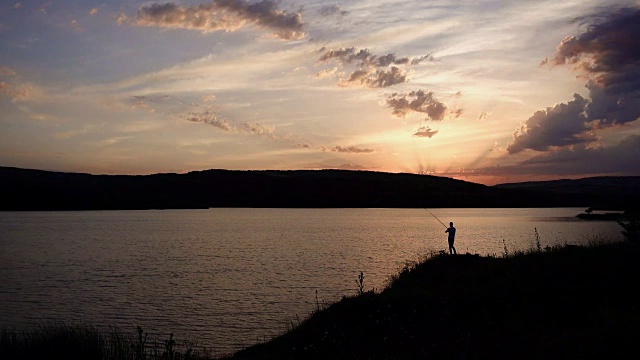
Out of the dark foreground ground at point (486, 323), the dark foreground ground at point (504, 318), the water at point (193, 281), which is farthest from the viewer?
the water at point (193, 281)

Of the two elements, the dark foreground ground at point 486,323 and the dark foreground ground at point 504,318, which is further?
the dark foreground ground at point 486,323

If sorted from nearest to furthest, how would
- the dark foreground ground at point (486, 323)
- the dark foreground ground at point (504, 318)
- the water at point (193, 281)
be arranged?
the dark foreground ground at point (504, 318), the dark foreground ground at point (486, 323), the water at point (193, 281)

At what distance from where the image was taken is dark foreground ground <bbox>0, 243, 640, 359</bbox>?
12.6 meters

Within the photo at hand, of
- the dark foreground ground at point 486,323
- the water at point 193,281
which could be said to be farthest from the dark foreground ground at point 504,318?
the water at point 193,281

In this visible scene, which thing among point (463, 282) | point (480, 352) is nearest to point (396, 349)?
point (480, 352)

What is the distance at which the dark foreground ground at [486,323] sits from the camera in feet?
41.4

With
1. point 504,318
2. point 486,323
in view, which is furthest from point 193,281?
point 504,318

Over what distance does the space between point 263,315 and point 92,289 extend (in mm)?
15477

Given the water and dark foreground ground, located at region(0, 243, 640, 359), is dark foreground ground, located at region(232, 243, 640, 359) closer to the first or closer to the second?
dark foreground ground, located at region(0, 243, 640, 359)

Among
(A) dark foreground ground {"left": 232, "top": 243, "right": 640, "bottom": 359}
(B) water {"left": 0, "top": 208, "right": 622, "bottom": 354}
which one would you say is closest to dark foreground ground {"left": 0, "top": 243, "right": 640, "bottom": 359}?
(A) dark foreground ground {"left": 232, "top": 243, "right": 640, "bottom": 359}

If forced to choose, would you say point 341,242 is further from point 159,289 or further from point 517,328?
point 517,328

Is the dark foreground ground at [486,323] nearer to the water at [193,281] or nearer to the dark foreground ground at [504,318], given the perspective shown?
the dark foreground ground at [504,318]

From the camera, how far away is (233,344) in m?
23.7

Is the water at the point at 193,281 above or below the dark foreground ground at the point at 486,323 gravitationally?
below
